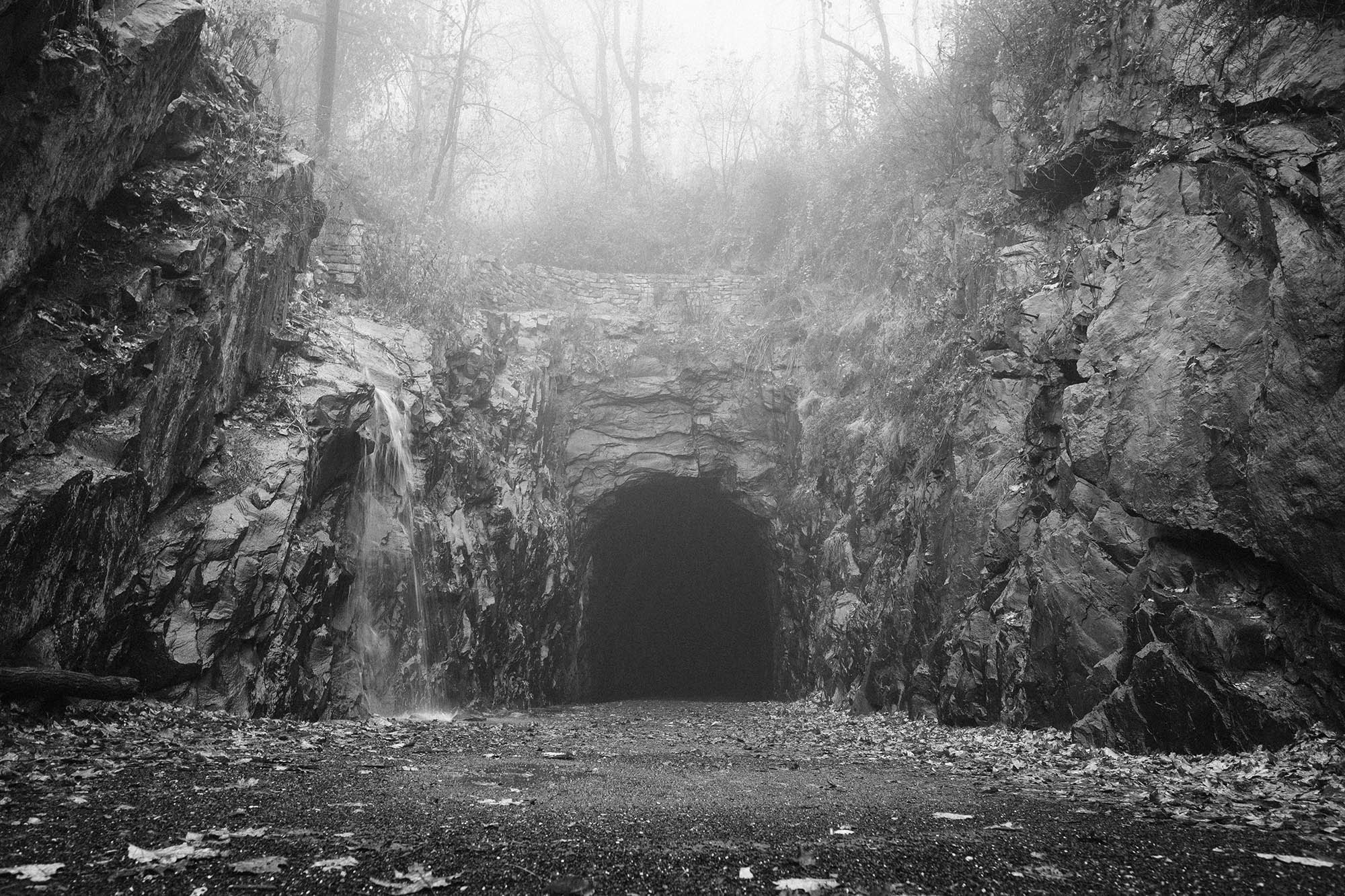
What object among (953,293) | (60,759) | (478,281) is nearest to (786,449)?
(953,293)

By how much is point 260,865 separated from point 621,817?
5.96ft

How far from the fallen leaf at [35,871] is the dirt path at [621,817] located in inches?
0.9

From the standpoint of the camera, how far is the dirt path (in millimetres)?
3008

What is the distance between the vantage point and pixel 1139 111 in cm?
914

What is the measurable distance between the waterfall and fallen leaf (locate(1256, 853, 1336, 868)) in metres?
9.66

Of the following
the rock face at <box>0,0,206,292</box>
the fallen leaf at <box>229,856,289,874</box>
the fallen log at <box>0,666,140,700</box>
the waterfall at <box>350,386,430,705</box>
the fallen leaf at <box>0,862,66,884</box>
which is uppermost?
the rock face at <box>0,0,206,292</box>

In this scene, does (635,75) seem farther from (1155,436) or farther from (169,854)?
(169,854)

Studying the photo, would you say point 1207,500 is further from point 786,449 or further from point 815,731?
point 786,449

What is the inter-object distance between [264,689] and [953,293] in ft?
36.5

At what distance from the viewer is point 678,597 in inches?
886

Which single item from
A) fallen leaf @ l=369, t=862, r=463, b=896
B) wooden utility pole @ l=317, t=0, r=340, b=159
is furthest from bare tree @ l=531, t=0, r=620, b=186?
fallen leaf @ l=369, t=862, r=463, b=896

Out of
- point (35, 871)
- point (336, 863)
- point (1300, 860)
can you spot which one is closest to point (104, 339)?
point (35, 871)

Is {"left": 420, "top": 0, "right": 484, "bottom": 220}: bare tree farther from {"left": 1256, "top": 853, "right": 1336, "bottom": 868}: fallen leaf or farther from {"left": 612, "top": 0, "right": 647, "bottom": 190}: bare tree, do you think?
{"left": 1256, "top": 853, "right": 1336, "bottom": 868}: fallen leaf

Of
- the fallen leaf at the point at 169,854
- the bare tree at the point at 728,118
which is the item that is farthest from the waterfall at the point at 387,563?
the bare tree at the point at 728,118
